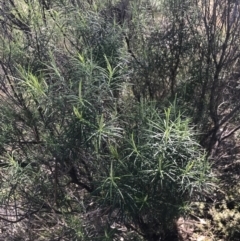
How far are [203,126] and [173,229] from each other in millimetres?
958

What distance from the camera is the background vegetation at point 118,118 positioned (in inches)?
119

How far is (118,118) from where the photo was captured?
3.29m

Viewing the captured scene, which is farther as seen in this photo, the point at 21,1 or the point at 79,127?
the point at 21,1

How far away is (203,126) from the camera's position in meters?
4.13

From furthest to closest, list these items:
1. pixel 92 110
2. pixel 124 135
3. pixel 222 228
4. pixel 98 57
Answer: pixel 222 228 → pixel 98 57 → pixel 124 135 → pixel 92 110

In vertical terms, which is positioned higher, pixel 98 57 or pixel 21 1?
pixel 21 1

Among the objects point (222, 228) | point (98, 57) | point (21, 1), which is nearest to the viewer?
point (98, 57)

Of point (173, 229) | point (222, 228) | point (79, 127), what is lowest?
point (222, 228)

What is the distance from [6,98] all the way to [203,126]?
1721 millimetres

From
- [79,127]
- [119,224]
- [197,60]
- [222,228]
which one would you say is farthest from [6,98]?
[222,228]

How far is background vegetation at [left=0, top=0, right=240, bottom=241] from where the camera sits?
3.03 meters

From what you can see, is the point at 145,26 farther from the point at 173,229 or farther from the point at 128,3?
the point at 173,229

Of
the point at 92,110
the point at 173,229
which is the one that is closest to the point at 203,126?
the point at 173,229

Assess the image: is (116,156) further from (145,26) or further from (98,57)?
(145,26)
